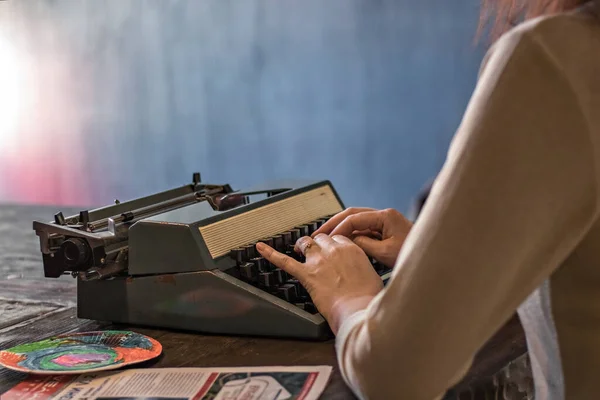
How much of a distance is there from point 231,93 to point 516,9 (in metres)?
2.85

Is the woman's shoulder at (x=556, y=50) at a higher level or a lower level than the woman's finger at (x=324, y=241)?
higher

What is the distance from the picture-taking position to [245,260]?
53.3 inches

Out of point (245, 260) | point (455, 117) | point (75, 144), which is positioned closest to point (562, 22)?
point (245, 260)

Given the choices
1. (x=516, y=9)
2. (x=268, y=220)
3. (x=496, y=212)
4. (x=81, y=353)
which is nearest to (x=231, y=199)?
(x=268, y=220)

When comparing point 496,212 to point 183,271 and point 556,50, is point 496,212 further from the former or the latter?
point 183,271

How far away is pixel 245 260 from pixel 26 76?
131 inches

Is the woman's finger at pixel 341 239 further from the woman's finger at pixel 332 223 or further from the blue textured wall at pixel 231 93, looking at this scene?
the blue textured wall at pixel 231 93

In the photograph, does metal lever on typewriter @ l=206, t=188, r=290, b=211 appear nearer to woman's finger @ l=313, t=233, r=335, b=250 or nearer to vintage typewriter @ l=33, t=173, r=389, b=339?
vintage typewriter @ l=33, t=173, r=389, b=339

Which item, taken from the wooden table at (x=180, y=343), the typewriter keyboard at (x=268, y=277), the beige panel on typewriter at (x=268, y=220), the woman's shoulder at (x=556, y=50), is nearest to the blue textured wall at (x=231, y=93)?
the beige panel on typewriter at (x=268, y=220)

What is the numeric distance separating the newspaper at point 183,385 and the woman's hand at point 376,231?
11.2 inches

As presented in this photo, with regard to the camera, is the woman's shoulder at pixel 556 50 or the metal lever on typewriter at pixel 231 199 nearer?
the woman's shoulder at pixel 556 50

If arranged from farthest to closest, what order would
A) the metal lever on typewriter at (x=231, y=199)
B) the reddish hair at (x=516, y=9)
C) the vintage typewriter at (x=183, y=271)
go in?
the metal lever on typewriter at (x=231, y=199), the vintage typewriter at (x=183, y=271), the reddish hair at (x=516, y=9)

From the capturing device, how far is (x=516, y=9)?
0.93 m

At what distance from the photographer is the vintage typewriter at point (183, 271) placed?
128cm
